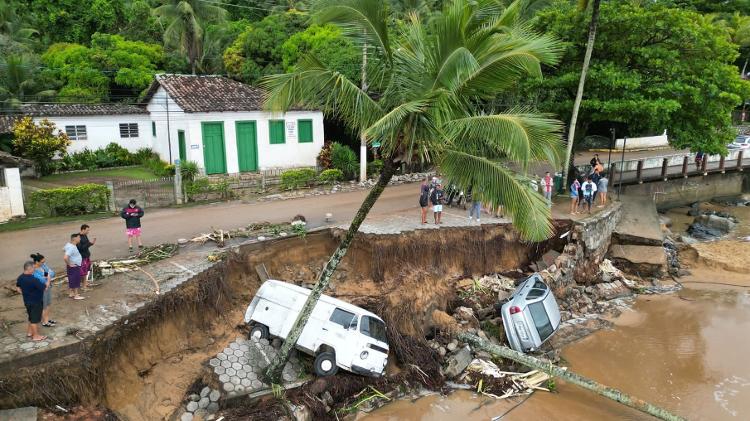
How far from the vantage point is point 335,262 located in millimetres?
9141

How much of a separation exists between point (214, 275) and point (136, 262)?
2.12 metres

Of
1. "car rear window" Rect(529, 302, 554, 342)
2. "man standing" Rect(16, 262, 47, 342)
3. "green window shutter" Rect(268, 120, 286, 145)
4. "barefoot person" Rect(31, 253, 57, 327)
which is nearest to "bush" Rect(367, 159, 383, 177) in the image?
"green window shutter" Rect(268, 120, 286, 145)

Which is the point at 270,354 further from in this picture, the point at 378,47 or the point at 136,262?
the point at 378,47

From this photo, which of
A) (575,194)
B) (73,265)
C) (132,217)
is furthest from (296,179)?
(73,265)

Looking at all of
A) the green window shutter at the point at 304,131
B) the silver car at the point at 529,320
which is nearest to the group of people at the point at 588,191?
the silver car at the point at 529,320

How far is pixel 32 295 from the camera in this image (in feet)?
30.7

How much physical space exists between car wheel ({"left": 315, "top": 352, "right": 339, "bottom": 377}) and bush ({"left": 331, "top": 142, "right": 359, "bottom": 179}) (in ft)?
46.5

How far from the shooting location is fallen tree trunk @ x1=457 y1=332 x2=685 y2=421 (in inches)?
439

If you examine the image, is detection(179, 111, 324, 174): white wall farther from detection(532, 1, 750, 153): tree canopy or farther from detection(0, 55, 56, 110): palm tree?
detection(0, 55, 56, 110): palm tree

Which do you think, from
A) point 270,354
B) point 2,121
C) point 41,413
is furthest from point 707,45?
point 2,121

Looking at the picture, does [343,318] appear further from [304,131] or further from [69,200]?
[304,131]

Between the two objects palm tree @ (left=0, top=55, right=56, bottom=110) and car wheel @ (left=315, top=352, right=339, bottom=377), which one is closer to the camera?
car wheel @ (left=315, top=352, right=339, bottom=377)

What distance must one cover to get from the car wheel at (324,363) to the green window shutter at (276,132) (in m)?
16.3

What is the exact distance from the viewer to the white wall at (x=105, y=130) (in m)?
28.1
